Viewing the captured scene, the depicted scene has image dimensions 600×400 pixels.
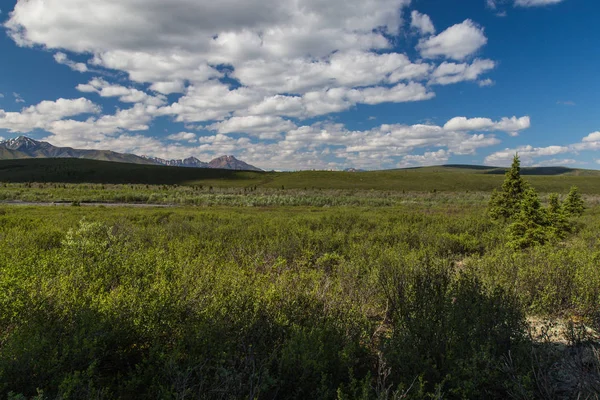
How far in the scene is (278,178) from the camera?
130375 mm

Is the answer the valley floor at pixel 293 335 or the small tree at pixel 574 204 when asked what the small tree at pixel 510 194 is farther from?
the valley floor at pixel 293 335

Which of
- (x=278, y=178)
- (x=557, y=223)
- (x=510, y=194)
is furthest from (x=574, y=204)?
(x=278, y=178)

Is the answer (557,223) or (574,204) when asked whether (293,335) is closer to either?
(557,223)

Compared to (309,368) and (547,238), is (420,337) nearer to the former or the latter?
(309,368)

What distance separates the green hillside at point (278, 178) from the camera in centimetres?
10938

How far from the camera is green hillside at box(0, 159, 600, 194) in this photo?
359 feet

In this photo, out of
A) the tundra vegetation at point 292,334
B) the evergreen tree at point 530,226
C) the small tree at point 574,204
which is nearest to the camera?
the tundra vegetation at point 292,334

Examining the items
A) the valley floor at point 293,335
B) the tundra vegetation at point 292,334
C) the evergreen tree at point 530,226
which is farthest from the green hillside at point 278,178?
the valley floor at point 293,335

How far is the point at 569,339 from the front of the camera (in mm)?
4230

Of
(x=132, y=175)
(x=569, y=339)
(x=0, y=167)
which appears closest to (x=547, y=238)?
(x=569, y=339)

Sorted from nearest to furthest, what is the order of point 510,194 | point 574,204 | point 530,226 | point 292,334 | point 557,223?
point 292,334 → point 530,226 → point 557,223 → point 510,194 → point 574,204

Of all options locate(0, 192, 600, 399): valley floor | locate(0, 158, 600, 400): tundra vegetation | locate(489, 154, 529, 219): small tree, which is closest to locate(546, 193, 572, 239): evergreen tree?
locate(489, 154, 529, 219): small tree

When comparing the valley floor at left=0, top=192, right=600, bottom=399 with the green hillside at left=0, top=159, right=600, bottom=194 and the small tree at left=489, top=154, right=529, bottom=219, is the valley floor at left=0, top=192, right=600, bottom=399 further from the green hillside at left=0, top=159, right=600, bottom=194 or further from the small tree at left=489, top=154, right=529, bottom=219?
the green hillside at left=0, top=159, right=600, bottom=194

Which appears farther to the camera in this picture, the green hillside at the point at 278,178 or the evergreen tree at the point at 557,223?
the green hillside at the point at 278,178
